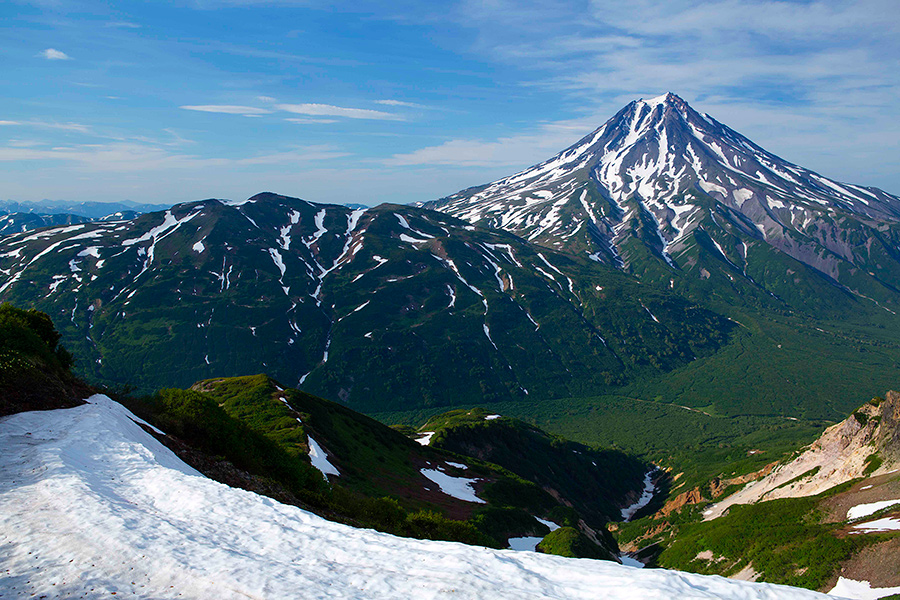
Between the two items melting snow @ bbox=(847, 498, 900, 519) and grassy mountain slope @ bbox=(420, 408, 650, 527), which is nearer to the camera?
melting snow @ bbox=(847, 498, 900, 519)

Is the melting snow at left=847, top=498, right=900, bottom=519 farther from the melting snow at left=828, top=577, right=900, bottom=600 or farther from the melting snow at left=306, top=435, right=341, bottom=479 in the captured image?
the melting snow at left=306, top=435, right=341, bottom=479

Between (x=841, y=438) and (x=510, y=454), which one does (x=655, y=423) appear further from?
(x=841, y=438)

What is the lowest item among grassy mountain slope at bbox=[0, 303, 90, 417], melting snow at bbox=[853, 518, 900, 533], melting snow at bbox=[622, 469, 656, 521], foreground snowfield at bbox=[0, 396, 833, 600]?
melting snow at bbox=[622, 469, 656, 521]

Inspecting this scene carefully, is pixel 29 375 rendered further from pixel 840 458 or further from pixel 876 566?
pixel 840 458

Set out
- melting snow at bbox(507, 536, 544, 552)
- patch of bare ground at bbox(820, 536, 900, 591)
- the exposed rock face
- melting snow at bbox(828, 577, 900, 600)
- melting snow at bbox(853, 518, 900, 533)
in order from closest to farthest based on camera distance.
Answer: melting snow at bbox(828, 577, 900, 600)
patch of bare ground at bbox(820, 536, 900, 591)
melting snow at bbox(853, 518, 900, 533)
melting snow at bbox(507, 536, 544, 552)
the exposed rock face

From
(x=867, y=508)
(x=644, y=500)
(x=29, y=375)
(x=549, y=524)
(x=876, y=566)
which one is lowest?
(x=644, y=500)

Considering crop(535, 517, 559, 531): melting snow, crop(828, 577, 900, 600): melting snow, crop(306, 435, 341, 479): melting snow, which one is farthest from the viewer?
crop(535, 517, 559, 531): melting snow

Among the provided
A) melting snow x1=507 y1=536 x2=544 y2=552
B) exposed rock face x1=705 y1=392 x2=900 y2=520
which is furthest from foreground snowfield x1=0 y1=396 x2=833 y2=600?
exposed rock face x1=705 y1=392 x2=900 y2=520

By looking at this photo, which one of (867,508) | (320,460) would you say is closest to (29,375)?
(320,460)
